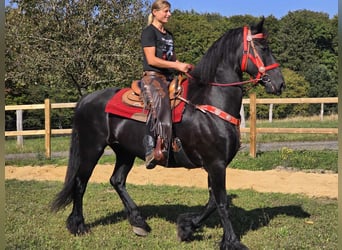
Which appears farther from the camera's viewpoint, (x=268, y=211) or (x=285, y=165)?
(x=285, y=165)

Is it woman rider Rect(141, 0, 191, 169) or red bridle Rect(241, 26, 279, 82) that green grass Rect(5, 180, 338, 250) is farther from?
red bridle Rect(241, 26, 279, 82)

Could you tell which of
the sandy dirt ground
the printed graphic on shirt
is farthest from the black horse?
the sandy dirt ground

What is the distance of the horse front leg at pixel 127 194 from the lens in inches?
207

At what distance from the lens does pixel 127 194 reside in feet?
18.7

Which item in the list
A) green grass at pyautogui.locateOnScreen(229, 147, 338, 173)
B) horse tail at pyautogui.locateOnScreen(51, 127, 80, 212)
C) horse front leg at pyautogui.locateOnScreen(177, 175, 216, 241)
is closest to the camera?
horse front leg at pyautogui.locateOnScreen(177, 175, 216, 241)

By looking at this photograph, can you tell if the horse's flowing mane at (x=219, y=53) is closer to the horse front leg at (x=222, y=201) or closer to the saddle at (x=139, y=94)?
the saddle at (x=139, y=94)

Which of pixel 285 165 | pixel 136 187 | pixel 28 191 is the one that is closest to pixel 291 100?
pixel 285 165

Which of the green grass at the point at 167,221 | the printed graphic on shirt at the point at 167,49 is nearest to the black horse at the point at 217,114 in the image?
A: the green grass at the point at 167,221

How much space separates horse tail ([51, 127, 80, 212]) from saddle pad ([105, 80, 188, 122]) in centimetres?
80

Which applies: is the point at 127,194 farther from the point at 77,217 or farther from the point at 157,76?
the point at 157,76

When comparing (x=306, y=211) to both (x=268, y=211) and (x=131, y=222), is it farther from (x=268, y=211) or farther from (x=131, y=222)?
(x=131, y=222)

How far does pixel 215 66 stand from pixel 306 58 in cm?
3809

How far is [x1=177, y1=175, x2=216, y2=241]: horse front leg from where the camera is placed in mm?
4938

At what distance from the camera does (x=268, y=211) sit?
632 centimetres
